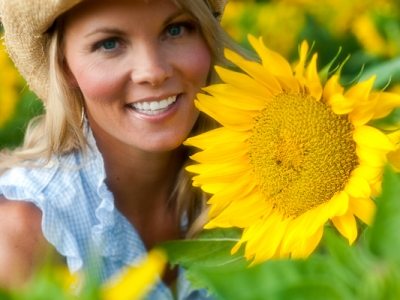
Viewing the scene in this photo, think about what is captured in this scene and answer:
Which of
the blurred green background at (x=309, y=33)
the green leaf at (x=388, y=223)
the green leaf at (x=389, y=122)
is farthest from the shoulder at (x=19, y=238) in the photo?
the green leaf at (x=388, y=223)

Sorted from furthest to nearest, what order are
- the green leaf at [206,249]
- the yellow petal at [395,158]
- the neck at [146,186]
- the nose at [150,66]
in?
the neck at [146,186]
the nose at [150,66]
the green leaf at [206,249]
the yellow petal at [395,158]

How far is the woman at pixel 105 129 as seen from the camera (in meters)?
1.49

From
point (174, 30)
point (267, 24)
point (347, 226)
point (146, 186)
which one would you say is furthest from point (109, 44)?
point (267, 24)

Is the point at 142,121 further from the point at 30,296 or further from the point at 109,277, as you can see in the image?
the point at 30,296

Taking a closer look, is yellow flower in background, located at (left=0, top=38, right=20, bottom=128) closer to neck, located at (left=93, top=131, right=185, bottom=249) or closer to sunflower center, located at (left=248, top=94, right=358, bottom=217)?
neck, located at (left=93, top=131, right=185, bottom=249)

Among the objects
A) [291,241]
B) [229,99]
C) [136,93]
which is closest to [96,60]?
[136,93]

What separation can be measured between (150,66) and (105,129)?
0.21 metres

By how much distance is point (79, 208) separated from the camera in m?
1.64

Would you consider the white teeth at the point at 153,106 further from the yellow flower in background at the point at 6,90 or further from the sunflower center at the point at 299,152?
the yellow flower in background at the point at 6,90

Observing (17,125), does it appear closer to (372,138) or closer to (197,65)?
(197,65)

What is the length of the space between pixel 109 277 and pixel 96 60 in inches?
15.6

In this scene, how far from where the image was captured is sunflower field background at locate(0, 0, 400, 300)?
49 cm

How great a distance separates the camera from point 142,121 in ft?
5.03

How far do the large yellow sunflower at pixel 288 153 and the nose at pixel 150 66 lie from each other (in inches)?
8.2
